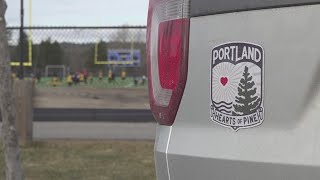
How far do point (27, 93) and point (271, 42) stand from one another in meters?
7.45

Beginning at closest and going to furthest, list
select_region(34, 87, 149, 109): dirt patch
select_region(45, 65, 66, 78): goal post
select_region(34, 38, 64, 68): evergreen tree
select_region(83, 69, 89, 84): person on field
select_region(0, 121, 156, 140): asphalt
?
select_region(0, 121, 156, 140): asphalt < select_region(34, 87, 149, 109): dirt patch < select_region(34, 38, 64, 68): evergreen tree < select_region(83, 69, 89, 84): person on field < select_region(45, 65, 66, 78): goal post

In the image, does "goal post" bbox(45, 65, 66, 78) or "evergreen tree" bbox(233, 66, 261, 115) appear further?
"goal post" bbox(45, 65, 66, 78)

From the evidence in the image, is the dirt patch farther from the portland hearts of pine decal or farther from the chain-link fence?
the portland hearts of pine decal

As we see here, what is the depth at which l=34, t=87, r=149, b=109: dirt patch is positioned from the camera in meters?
10.8

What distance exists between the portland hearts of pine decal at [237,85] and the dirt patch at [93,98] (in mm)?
8628

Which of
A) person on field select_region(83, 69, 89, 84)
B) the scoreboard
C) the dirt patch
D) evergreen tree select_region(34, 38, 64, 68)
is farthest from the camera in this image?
person on field select_region(83, 69, 89, 84)

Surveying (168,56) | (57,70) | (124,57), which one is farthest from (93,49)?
(168,56)

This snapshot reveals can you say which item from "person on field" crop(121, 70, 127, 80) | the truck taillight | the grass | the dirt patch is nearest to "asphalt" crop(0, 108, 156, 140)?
the dirt patch

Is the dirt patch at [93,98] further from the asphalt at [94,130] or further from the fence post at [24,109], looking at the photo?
the fence post at [24,109]

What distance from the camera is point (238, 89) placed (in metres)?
1.93

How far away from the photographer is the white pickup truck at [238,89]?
5.95 feet

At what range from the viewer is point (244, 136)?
1938 mm

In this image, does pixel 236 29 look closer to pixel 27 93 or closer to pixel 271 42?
pixel 271 42

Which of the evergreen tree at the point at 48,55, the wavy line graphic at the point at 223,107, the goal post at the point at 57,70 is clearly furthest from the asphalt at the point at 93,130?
the wavy line graphic at the point at 223,107
